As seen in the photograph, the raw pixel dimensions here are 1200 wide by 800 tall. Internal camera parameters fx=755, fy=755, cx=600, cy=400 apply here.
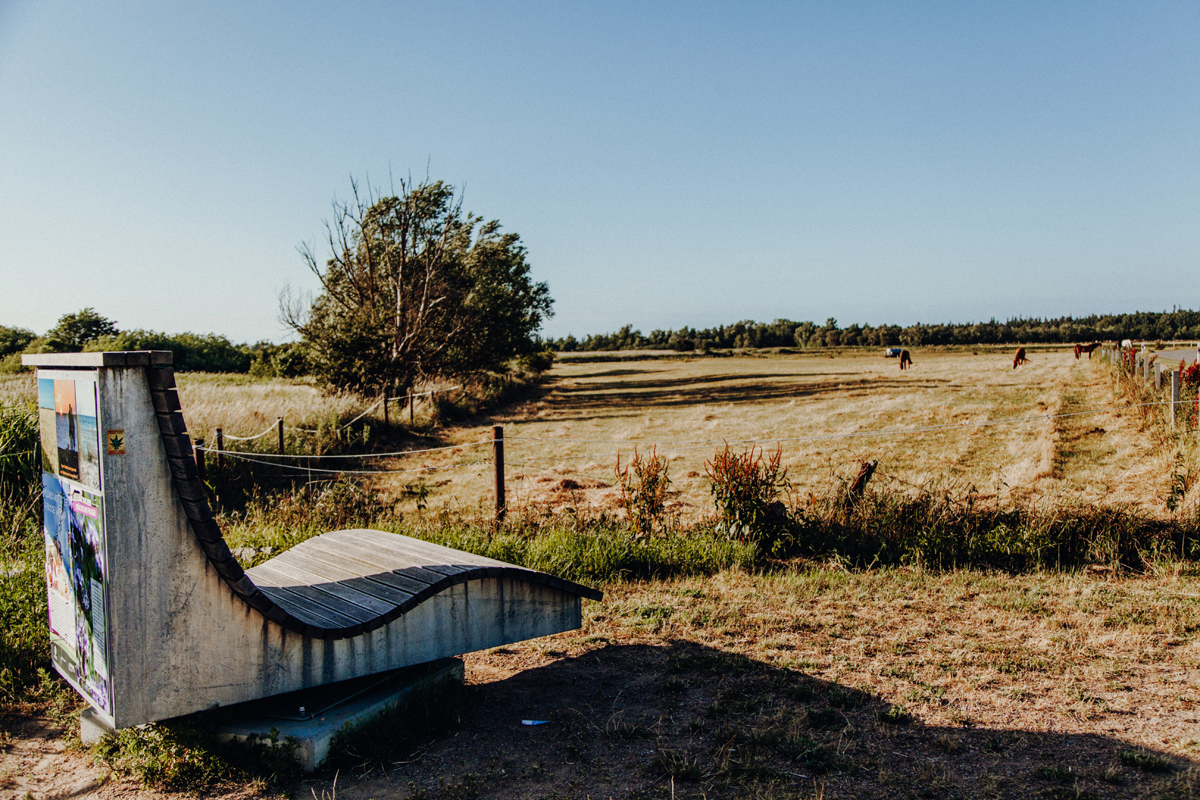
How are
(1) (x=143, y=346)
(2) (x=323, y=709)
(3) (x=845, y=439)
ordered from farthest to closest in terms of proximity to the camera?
(1) (x=143, y=346) → (3) (x=845, y=439) → (2) (x=323, y=709)

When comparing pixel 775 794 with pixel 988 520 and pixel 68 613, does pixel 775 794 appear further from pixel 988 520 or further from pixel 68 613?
pixel 988 520

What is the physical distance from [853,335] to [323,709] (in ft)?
334

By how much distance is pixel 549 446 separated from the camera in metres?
17.3

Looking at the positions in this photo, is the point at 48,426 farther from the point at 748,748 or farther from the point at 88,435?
the point at 748,748

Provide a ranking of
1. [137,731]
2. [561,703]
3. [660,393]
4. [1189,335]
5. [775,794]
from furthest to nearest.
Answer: [1189,335] → [660,393] → [561,703] → [137,731] → [775,794]

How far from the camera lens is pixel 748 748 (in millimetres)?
3402

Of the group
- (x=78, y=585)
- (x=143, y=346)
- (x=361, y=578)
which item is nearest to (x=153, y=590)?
(x=78, y=585)

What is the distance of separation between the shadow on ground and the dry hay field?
11.8ft

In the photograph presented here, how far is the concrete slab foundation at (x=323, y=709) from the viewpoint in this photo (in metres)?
3.27

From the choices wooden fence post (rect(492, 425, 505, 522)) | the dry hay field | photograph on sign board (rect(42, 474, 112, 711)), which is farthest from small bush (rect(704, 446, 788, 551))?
photograph on sign board (rect(42, 474, 112, 711))

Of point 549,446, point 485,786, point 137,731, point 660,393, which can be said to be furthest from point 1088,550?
point 660,393

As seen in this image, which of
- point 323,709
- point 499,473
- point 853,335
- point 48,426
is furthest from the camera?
point 853,335

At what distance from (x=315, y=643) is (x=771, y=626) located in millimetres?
3006

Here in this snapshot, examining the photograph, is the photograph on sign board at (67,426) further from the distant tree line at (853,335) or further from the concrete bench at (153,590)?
the distant tree line at (853,335)
